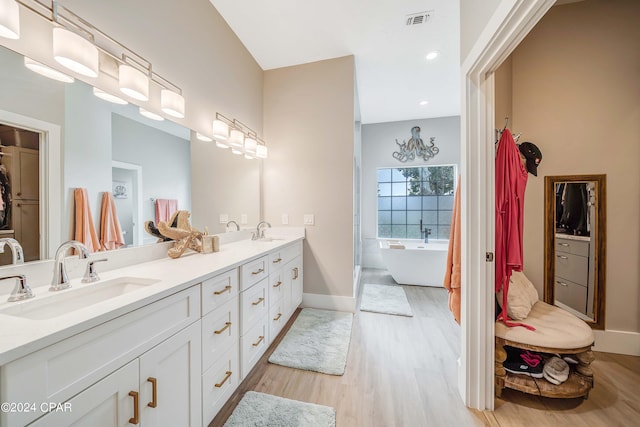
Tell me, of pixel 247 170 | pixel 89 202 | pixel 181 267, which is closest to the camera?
pixel 89 202

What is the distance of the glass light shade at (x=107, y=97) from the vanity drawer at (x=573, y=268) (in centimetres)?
346

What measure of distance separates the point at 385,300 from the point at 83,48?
335 centimetres

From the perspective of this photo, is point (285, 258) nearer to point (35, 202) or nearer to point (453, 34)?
point (35, 202)

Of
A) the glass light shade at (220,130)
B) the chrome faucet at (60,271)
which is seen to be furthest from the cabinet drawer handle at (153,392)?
the glass light shade at (220,130)

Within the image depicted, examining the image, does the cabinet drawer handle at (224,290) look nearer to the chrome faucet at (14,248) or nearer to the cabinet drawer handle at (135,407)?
the cabinet drawer handle at (135,407)

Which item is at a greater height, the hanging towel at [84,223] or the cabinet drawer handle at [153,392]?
the hanging towel at [84,223]

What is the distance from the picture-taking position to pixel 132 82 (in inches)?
49.9

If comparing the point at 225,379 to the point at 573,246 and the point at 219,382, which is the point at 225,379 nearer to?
the point at 219,382

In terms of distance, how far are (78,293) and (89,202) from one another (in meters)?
0.47

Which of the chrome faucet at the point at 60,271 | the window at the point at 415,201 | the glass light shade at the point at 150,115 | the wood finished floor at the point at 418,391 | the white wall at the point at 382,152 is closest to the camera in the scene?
the chrome faucet at the point at 60,271

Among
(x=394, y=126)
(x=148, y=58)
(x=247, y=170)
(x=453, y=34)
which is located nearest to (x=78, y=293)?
(x=148, y=58)

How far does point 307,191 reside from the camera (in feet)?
9.06

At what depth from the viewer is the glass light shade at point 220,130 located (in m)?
2.04

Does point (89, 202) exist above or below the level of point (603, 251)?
above
